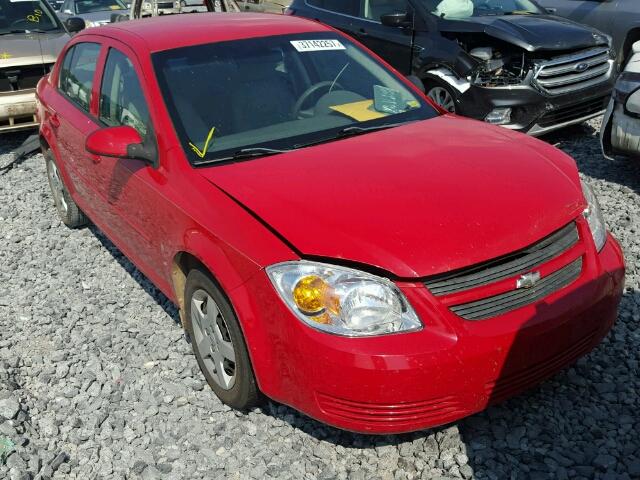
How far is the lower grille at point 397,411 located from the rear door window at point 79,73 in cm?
283

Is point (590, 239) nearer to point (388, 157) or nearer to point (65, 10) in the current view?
point (388, 157)

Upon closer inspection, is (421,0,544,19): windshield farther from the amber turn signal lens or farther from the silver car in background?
the amber turn signal lens

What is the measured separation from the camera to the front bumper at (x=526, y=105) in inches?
239

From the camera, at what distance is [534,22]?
6527mm

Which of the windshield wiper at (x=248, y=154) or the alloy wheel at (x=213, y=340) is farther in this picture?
the windshield wiper at (x=248, y=154)

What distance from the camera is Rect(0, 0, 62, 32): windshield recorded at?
842 cm

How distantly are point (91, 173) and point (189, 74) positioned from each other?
1140mm

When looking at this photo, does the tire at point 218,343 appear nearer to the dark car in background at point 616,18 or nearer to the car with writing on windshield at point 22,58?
the car with writing on windshield at point 22,58

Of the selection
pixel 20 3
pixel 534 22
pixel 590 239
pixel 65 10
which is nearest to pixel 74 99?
pixel 590 239

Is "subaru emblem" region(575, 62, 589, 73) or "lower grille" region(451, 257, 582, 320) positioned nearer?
"lower grille" region(451, 257, 582, 320)

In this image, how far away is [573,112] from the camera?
21.0ft

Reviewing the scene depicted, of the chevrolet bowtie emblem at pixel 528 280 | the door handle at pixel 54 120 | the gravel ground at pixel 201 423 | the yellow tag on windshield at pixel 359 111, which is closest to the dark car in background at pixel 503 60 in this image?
the gravel ground at pixel 201 423

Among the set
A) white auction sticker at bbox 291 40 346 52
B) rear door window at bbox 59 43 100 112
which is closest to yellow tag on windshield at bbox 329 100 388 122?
white auction sticker at bbox 291 40 346 52

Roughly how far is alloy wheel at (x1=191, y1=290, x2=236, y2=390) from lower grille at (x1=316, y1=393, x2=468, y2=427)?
2.04ft
